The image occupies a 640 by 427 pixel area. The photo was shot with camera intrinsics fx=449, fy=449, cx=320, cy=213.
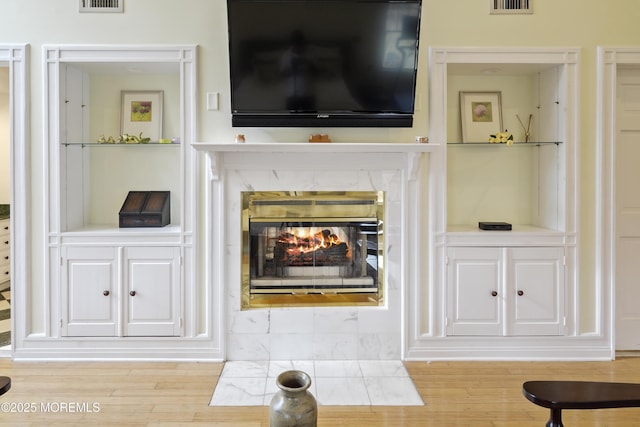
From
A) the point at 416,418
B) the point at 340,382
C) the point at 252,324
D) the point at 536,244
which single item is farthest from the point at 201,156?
the point at 536,244

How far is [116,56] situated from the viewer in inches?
118

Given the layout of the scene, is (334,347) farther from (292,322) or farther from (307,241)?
(307,241)

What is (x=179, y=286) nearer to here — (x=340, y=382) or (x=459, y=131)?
(x=340, y=382)

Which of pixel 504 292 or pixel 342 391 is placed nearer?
pixel 342 391

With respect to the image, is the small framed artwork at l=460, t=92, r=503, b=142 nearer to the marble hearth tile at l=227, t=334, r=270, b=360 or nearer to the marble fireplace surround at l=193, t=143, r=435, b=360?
the marble fireplace surround at l=193, t=143, r=435, b=360

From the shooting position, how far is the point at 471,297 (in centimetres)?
309

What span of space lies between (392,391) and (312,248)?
3.71 feet

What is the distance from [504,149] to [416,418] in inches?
81.4

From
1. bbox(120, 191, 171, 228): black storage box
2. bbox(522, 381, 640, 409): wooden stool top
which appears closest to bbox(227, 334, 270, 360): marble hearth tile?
bbox(120, 191, 171, 228): black storage box

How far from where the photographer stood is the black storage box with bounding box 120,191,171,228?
313 cm

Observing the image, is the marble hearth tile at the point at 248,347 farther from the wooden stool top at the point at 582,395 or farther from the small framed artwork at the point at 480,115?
the small framed artwork at the point at 480,115

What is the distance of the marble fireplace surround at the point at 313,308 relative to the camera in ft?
10.0

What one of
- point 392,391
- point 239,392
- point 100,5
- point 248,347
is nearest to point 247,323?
point 248,347

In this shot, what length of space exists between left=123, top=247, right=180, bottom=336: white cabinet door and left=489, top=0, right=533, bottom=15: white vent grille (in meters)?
2.70
